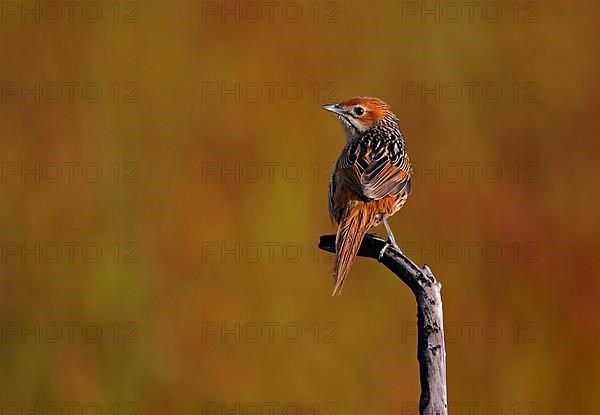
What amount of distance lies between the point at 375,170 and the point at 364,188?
0.99 ft

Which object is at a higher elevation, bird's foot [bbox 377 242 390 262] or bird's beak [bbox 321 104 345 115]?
Answer: bird's beak [bbox 321 104 345 115]

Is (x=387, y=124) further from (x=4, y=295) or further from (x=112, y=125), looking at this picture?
(x=4, y=295)

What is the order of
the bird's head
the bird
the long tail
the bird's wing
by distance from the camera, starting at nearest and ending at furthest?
the long tail
the bird
the bird's wing
the bird's head

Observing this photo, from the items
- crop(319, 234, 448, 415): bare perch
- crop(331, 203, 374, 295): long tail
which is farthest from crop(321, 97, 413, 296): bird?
crop(319, 234, 448, 415): bare perch

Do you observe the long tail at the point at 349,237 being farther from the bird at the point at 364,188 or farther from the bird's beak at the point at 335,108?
the bird's beak at the point at 335,108

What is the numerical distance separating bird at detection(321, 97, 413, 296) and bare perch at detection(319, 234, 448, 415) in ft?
2.83

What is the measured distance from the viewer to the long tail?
5062 mm

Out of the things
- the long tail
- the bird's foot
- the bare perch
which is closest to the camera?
the bare perch

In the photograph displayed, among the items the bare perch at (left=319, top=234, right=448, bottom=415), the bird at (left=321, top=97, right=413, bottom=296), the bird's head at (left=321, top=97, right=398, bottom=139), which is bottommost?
the bare perch at (left=319, top=234, right=448, bottom=415)

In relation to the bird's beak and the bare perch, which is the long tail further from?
the bird's beak

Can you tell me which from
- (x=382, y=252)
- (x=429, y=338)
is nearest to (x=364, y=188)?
(x=382, y=252)

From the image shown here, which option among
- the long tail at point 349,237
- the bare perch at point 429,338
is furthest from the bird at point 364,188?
the bare perch at point 429,338

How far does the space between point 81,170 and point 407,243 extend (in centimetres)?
236

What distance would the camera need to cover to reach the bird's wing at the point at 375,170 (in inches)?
222
